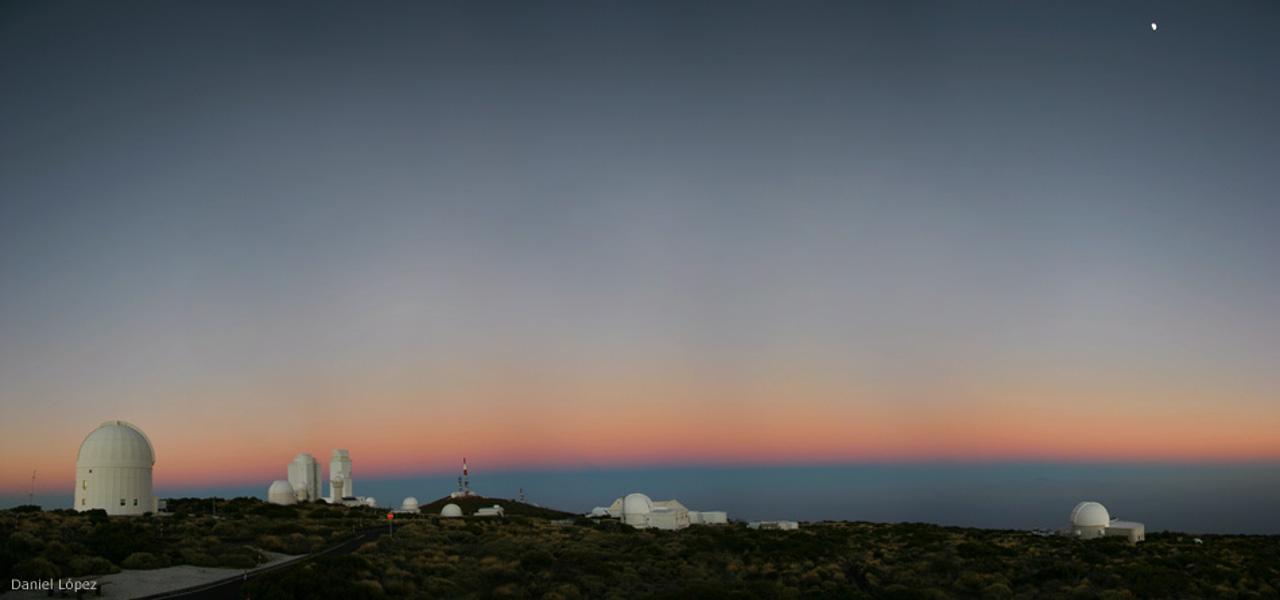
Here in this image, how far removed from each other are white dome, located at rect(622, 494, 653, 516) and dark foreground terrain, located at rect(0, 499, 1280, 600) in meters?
7.95

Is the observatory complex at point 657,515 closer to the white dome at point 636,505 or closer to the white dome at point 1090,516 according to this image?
the white dome at point 636,505

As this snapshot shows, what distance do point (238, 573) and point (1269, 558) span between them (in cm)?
4640

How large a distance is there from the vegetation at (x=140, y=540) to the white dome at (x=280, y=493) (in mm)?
19286

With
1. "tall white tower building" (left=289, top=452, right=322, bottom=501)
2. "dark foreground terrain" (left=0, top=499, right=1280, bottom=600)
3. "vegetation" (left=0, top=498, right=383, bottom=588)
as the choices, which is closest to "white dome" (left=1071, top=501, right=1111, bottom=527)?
"dark foreground terrain" (left=0, top=499, right=1280, bottom=600)

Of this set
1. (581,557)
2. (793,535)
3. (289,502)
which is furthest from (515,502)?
(581,557)

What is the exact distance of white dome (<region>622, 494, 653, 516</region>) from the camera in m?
55.0

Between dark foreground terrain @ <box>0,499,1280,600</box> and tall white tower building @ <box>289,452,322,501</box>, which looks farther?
tall white tower building @ <box>289,452,322,501</box>

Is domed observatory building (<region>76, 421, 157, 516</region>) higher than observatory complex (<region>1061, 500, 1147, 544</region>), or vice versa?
domed observatory building (<region>76, 421, 157, 516</region>)

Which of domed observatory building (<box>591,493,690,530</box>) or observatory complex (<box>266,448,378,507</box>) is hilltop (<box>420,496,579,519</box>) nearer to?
observatory complex (<box>266,448,378,507</box>)

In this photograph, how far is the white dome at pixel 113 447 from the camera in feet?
132

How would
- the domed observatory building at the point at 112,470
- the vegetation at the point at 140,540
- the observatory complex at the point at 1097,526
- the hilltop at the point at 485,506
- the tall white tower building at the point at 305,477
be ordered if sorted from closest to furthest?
the vegetation at the point at 140,540
the domed observatory building at the point at 112,470
the observatory complex at the point at 1097,526
the tall white tower building at the point at 305,477
the hilltop at the point at 485,506

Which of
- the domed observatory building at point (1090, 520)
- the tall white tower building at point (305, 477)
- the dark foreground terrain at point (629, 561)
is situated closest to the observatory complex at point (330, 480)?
the tall white tower building at point (305, 477)

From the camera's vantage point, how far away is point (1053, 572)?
1314 inches

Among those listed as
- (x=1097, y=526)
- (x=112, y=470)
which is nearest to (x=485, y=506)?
(x=112, y=470)
